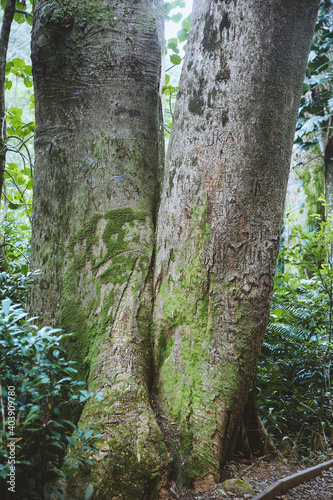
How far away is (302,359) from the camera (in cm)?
278

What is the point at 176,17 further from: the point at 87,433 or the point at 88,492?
the point at 88,492

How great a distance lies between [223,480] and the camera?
1.69 m

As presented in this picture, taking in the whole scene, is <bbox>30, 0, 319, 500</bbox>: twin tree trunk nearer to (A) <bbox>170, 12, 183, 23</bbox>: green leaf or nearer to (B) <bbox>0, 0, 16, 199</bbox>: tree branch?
(B) <bbox>0, 0, 16, 199</bbox>: tree branch

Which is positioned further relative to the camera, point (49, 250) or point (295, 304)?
point (295, 304)

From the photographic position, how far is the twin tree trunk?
5.67 ft

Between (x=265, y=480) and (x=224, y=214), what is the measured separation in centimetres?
120

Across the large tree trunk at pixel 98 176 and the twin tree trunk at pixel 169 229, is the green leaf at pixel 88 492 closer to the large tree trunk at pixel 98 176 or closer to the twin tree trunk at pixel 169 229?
the twin tree trunk at pixel 169 229

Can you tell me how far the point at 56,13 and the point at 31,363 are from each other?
201 centimetres

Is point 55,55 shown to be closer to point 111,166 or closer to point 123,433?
point 111,166

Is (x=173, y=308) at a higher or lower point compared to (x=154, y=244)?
lower

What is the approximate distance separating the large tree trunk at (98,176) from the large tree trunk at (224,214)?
174 millimetres

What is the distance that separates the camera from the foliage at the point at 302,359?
260 cm

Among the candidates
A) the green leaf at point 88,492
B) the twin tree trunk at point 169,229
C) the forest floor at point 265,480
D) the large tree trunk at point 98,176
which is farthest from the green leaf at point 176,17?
the green leaf at point 88,492

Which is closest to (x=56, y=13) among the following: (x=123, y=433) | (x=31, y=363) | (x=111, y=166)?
(x=111, y=166)
